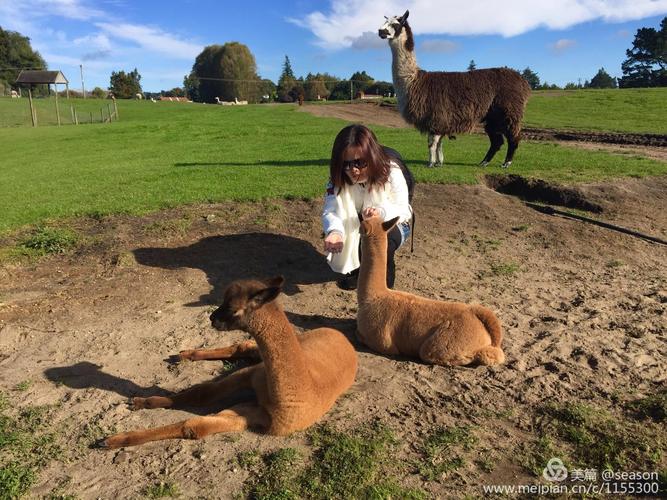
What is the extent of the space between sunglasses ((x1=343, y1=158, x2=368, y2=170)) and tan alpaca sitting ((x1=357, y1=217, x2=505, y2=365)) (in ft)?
2.72

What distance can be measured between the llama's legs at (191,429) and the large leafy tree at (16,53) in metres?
95.0

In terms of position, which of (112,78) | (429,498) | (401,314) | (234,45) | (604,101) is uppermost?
(234,45)

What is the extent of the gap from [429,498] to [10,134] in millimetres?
28570

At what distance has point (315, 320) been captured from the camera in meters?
4.66

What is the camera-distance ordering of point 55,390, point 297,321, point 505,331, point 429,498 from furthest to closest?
point 297,321 → point 505,331 → point 55,390 → point 429,498

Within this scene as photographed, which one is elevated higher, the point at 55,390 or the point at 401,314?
the point at 401,314

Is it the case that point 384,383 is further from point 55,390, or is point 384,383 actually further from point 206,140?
point 206,140

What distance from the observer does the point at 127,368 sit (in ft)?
12.5

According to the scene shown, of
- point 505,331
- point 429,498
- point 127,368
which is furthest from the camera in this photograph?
point 505,331

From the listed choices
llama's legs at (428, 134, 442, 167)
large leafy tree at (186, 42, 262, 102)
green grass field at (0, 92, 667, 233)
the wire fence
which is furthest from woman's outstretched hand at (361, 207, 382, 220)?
large leafy tree at (186, 42, 262, 102)

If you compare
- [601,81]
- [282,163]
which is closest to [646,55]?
[601,81]

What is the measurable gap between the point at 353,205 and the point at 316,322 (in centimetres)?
119

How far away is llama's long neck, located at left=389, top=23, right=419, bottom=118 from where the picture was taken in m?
10.6

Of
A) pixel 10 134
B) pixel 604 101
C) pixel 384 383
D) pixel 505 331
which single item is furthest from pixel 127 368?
pixel 604 101
